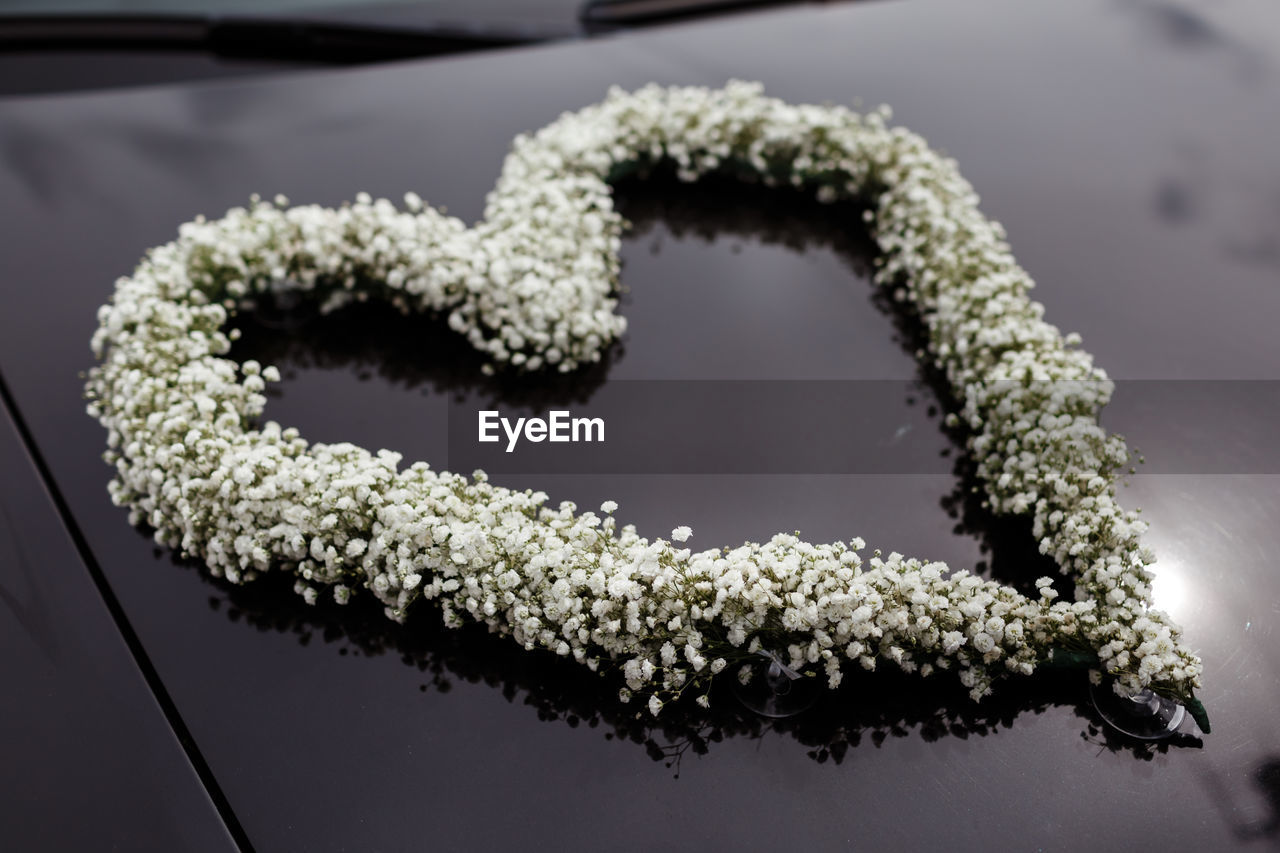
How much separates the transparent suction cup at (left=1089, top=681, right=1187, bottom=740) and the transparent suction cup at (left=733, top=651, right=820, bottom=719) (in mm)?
539

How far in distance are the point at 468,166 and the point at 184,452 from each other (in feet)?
4.96

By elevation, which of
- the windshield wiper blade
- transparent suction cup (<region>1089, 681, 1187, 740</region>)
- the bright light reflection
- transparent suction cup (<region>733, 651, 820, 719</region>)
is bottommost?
transparent suction cup (<region>733, 651, 820, 719</region>)

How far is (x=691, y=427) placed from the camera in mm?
2574

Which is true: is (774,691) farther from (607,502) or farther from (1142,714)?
(1142,714)

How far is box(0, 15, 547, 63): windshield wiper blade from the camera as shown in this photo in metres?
3.90

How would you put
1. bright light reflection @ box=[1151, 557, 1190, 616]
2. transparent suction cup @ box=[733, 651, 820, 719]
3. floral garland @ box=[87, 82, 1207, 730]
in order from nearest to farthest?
floral garland @ box=[87, 82, 1207, 730]
transparent suction cup @ box=[733, 651, 820, 719]
bright light reflection @ box=[1151, 557, 1190, 616]

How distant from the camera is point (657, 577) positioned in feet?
6.28

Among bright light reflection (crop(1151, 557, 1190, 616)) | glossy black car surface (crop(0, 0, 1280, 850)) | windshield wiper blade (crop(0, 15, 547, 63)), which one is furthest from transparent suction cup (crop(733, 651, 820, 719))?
windshield wiper blade (crop(0, 15, 547, 63))

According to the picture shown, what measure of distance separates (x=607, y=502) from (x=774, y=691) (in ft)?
1.58

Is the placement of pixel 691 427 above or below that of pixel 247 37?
below

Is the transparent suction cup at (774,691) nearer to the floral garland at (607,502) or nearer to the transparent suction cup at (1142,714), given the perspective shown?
the floral garland at (607,502)

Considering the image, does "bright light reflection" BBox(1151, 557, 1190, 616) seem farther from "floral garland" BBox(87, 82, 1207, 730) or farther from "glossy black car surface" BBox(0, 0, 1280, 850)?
"floral garland" BBox(87, 82, 1207, 730)

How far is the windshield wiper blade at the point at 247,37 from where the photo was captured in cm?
390

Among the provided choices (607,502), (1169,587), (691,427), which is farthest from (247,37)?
(1169,587)
